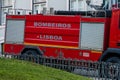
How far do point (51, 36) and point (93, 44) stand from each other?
6.89ft

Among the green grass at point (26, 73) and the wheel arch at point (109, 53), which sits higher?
the green grass at point (26, 73)

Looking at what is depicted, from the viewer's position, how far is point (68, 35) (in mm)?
18062

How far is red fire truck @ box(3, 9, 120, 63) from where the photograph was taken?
1678 centimetres

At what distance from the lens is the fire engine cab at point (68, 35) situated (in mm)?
16781

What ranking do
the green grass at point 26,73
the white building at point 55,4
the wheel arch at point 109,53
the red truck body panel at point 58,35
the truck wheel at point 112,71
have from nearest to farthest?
the green grass at point 26,73, the truck wheel at point 112,71, the wheel arch at point 109,53, the red truck body panel at point 58,35, the white building at point 55,4

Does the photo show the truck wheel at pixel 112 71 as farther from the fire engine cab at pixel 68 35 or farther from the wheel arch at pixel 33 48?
the wheel arch at pixel 33 48

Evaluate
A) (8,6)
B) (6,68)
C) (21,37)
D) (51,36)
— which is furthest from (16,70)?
(8,6)

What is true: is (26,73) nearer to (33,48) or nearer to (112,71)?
(112,71)

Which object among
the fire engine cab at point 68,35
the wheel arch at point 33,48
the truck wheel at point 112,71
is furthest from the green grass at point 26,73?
the wheel arch at point 33,48

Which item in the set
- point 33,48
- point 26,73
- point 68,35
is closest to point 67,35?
point 68,35

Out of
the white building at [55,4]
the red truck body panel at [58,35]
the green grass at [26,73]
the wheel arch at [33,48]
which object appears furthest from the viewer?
the white building at [55,4]

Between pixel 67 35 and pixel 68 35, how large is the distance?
6 centimetres

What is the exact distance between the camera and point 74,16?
17906 millimetres

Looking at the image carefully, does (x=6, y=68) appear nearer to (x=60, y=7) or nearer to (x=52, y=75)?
(x=52, y=75)
